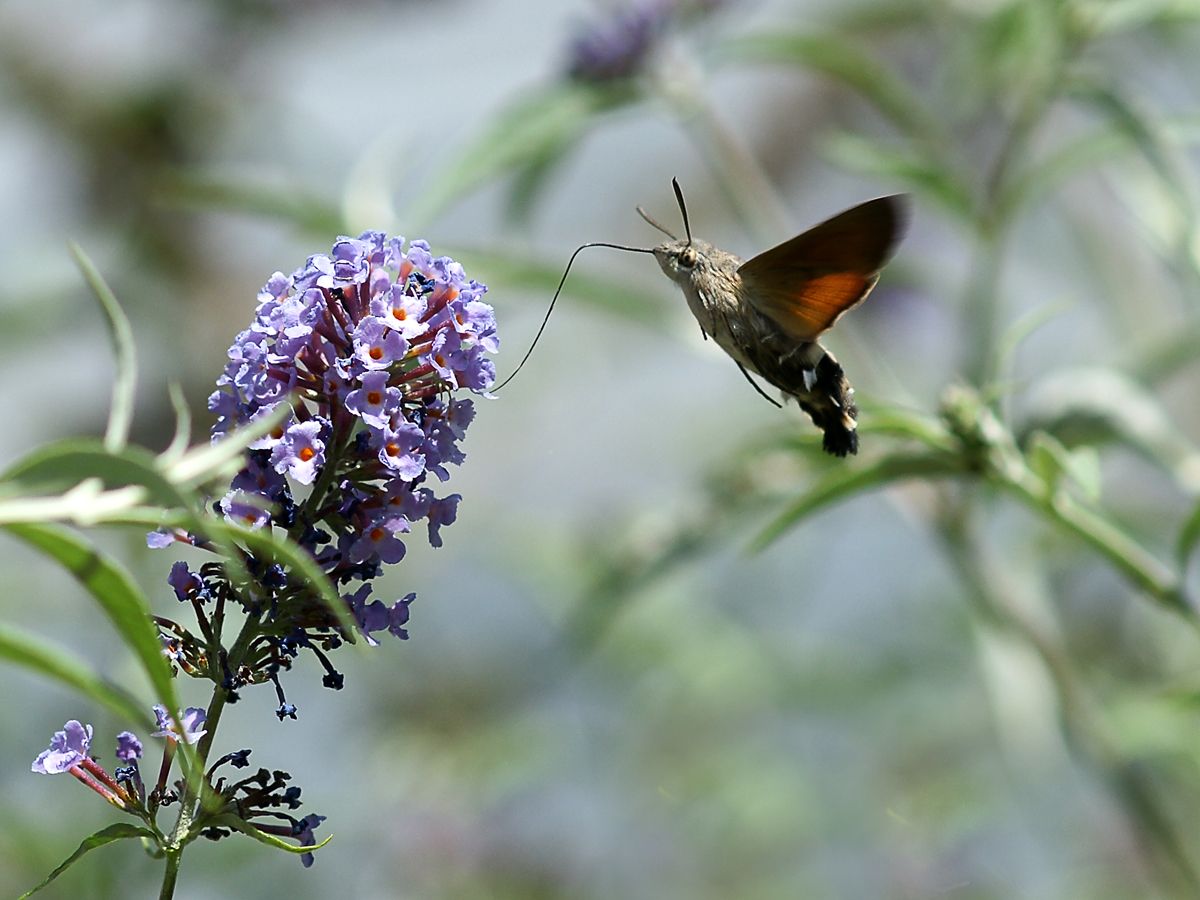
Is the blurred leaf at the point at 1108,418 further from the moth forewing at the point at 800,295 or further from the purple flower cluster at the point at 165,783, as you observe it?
the purple flower cluster at the point at 165,783

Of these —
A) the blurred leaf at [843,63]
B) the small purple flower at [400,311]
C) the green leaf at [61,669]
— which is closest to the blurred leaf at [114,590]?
the green leaf at [61,669]

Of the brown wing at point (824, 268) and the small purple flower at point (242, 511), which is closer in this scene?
the small purple flower at point (242, 511)

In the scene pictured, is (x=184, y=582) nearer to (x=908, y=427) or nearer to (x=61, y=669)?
(x=61, y=669)

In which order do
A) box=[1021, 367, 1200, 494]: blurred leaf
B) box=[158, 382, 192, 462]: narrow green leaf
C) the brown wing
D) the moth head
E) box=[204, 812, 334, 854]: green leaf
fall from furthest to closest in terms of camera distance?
box=[1021, 367, 1200, 494]: blurred leaf < the moth head < the brown wing < box=[158, 382, 192, 462]: narrow green leaf < box=[204, 812, 334, 854]: green leaf

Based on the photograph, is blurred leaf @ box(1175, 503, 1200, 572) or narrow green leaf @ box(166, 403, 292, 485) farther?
blurred leaf @ box(1175, 503, 1200, 572)

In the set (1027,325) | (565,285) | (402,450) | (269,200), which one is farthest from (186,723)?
(269,200)

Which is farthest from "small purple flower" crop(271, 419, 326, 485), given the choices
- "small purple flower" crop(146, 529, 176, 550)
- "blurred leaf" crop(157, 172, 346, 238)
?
"blurred leaf" crop(157, 172, 346, 238)

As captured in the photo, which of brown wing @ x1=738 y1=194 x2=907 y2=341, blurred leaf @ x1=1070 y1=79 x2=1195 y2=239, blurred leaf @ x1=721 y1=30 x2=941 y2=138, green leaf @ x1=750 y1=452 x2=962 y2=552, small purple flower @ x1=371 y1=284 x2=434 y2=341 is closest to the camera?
small purple flower @ x1=371 y1=284 x2=434 y2=341

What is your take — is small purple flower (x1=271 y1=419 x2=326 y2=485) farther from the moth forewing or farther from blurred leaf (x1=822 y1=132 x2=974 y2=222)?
blurred leaf (x1=822 y1=132 x2=974 y2=222)
